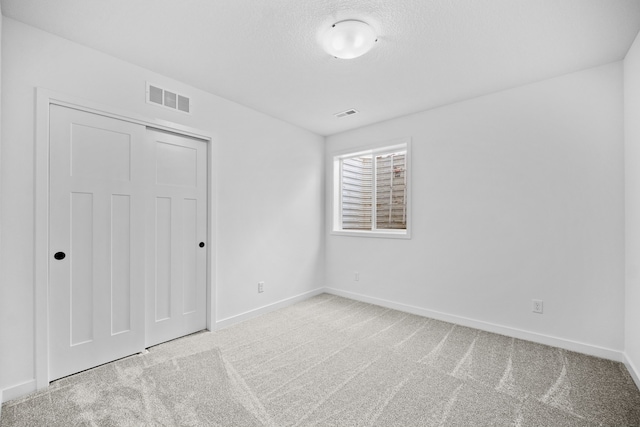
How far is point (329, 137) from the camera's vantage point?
179 inches

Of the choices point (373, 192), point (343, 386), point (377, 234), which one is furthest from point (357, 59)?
point (343, 386)

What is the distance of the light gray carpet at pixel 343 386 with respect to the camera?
1728mm

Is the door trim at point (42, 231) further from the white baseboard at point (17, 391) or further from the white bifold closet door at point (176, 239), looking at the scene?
the white bifold closet door at point (176, 239)

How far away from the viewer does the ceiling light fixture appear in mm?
1913

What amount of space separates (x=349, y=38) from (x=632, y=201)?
97.0 inches

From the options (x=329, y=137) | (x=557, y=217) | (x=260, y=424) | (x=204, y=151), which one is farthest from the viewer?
(x=329, y=137)

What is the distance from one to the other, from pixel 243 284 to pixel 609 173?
3.69 m

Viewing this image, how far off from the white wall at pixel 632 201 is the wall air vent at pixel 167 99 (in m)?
3.67

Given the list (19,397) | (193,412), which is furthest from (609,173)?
(19,397)

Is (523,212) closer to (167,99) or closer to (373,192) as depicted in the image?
(373,192)

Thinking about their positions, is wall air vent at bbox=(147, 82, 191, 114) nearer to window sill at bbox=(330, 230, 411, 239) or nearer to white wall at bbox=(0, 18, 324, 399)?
white wall at bbox=(0, 18, 324, 399)

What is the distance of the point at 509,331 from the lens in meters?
2.89

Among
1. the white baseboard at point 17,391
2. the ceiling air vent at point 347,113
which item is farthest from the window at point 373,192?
the white baseboard at point 17,391

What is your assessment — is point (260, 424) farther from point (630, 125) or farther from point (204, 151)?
point (630, 125)
